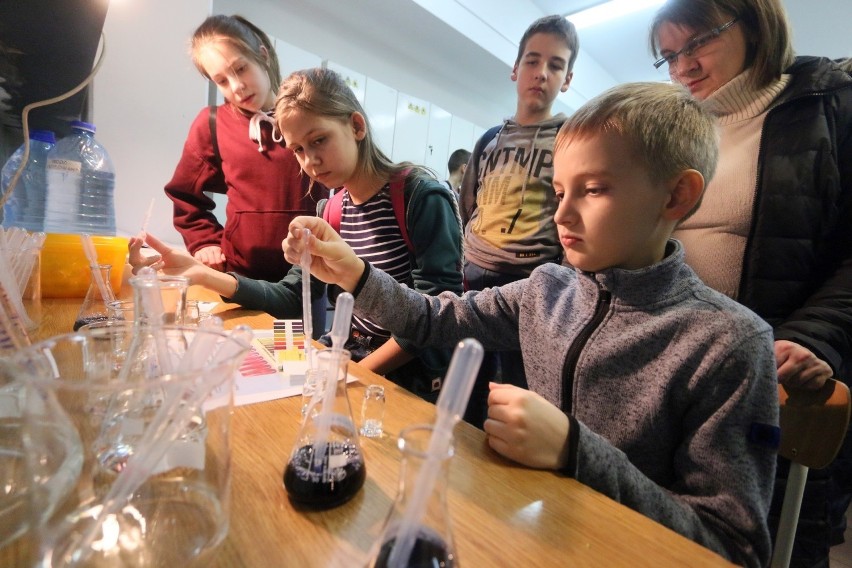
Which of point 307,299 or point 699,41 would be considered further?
point 699,41

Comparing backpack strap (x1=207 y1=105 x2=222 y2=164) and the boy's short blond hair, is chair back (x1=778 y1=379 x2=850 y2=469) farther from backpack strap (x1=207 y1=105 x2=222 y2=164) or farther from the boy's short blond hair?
backpack strap (x1=207 y1=105 x2=222 y2=164)

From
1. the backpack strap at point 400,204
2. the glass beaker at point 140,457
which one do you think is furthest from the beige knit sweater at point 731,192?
the glass beaker at point 140,457

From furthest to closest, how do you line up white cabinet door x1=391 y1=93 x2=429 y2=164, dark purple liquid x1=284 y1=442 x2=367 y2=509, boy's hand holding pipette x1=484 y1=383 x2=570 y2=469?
white cabinet door x1=391 y1=93 x2=429 y2=164
boy's hand holding pipette x1=484 y1=383 x2=570 y2=469
dark purple liquid x1=284 y1=442 x2=367 y2=509

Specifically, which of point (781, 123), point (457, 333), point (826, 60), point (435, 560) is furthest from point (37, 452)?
point (826, 60)

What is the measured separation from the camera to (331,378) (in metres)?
0.43

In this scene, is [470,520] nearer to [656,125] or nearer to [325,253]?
[325,253]

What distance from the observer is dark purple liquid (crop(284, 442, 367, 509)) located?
40cm

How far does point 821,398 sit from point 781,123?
0.62 metres

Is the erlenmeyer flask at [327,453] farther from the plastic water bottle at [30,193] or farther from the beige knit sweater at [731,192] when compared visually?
the plastic water bottle at [30,193]

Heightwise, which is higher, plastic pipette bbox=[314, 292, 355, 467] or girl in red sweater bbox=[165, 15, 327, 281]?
girl in red sweater bbox=[165, 15, 327, 281]

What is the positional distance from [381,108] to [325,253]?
2.83m

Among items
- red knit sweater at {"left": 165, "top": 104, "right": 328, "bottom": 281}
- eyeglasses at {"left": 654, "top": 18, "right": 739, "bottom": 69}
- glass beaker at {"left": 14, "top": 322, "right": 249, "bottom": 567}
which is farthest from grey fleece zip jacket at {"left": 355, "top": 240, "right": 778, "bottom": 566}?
red knit sweater at {"left": 165, "top": 104, "right": 328, "bottom": 281}

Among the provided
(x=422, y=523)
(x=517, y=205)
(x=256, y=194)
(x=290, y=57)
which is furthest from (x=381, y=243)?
(x=290, y=57)

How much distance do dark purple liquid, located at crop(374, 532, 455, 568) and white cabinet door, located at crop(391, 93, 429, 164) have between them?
3405 mm
